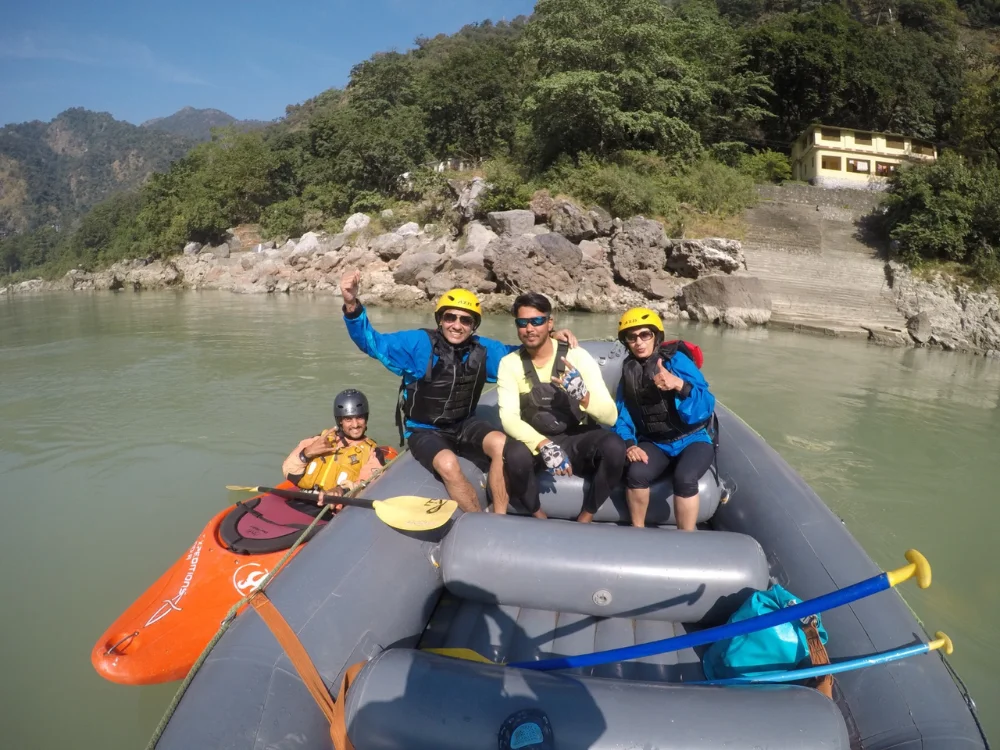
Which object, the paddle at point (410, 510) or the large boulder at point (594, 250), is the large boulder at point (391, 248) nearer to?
the large boulder at point (594, 250)

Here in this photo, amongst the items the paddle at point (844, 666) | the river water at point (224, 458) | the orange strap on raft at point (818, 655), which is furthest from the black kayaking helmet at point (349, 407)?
the orange strap on raft at point (818, 655)

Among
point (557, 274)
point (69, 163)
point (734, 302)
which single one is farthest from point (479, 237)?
point (69, 163)

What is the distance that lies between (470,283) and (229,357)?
266 inches

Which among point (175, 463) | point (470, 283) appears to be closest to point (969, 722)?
point (175, 463)

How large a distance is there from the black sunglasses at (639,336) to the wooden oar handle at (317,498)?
4.95 feet

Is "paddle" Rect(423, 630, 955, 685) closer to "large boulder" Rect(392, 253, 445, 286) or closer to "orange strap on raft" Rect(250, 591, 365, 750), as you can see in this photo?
"orange strap on raft" Rect(250, 591, 365, 750)

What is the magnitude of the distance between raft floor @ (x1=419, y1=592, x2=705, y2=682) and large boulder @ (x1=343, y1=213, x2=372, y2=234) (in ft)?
78.5

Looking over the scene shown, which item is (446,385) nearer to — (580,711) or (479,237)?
(580,711)

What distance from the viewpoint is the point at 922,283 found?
13.3 m

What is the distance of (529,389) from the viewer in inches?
123

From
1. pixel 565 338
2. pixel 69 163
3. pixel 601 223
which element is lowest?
pixel 565 338

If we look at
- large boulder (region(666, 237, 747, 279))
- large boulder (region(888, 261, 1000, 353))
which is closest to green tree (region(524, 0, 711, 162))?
large boulder (region(666, 237, 747, 279))

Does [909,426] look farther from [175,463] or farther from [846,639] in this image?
[175,463]

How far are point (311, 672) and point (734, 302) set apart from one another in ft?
42.9
